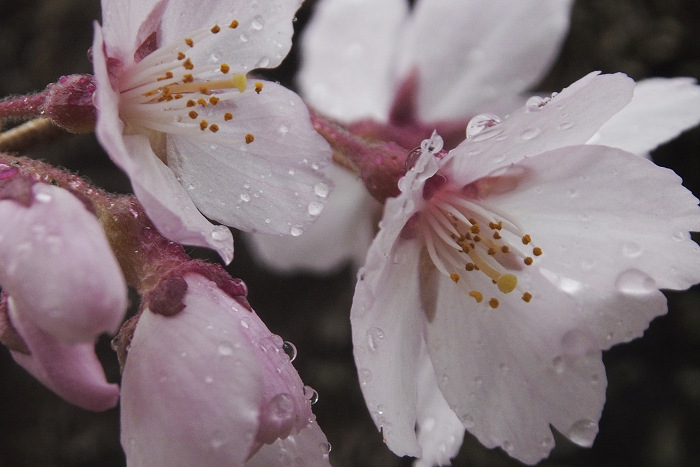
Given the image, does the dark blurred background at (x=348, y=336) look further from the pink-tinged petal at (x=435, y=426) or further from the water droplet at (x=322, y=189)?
the water droplet at (x=322, y=189)

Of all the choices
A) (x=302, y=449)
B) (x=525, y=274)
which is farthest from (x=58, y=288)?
(x=525, y=274)

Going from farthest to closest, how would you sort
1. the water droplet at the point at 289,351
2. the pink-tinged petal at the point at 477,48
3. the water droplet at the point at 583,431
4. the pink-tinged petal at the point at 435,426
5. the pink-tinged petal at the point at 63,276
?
the pink-tinged petal at the point at 477,48 → the pink-tinged petal at the point at 435,426 → the water droplet at the point at 583,431 → the water droplet at the point at 289,351 → the pink-tinged petal at the point at 63,276

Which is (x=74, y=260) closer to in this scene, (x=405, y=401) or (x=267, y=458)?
(x=267, y=458)

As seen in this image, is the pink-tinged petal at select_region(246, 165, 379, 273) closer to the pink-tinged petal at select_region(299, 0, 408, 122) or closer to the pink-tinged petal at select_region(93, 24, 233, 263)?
the pink-tinged petal at select_region(299, 0, 408, 122)

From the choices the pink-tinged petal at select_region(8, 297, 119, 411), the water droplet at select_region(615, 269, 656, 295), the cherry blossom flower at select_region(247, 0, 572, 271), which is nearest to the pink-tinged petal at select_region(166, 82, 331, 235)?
the pink-tinged petal at select_region(8, 297, 119, 411)

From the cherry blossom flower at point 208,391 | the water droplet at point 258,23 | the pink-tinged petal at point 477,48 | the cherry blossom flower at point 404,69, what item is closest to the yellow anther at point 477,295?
the cherry blossom flower at point 208,391

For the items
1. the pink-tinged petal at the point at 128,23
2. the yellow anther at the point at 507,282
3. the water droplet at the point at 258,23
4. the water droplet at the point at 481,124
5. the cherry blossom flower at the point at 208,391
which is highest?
the pink-tinged petal at the point at 128,23

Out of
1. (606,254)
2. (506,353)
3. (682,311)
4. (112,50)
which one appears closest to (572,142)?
(606,254)
